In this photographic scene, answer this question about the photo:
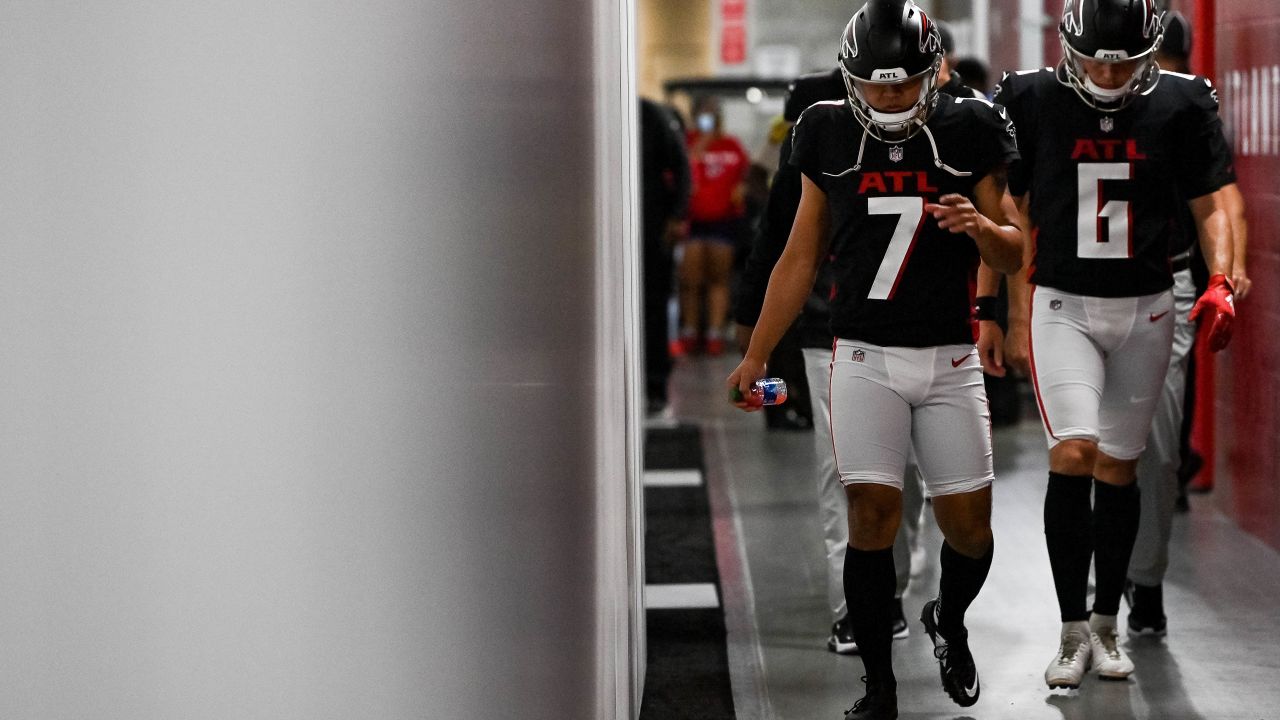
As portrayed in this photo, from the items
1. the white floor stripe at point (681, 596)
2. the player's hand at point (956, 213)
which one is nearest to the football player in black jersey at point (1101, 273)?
the player's hand at point (956, 213)

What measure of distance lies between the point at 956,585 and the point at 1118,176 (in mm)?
1121

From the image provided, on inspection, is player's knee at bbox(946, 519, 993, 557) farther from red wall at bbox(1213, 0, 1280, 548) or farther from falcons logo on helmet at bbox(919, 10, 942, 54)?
red wall at bbox(1213, 0, 1280, 548)

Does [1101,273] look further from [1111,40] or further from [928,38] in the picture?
[928,38]

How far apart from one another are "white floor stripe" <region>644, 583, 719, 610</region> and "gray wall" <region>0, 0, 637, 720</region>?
11.8 feet

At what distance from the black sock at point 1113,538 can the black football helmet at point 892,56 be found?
1.26 m

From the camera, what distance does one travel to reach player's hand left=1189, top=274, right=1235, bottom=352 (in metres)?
3.73

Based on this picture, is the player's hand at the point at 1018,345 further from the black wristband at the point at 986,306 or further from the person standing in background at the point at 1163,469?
the person standing in background at the point at 1163,469

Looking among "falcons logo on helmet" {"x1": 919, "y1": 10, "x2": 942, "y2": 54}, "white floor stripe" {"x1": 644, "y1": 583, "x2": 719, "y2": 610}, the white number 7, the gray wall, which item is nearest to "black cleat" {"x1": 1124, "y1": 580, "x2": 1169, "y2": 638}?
"white floor stripe" {"x1": 644, "y1": 583, "x2": 719, "y2": 610}

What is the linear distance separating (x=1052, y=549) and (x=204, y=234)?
3292mm

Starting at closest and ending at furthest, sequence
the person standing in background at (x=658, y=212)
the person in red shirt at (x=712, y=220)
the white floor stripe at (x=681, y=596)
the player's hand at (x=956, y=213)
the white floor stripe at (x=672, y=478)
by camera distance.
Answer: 1. the player's hand at (x=956, y=213)
2. the white floor stripe at (x=681, y=596)
3. the white floor stripe at (x=672, y=478)
4. the person standing in background at (x=658, y=212)
5. the person in red shirt at (x=712, y=220)

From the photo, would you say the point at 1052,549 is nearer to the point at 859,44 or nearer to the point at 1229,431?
the point at 859,44

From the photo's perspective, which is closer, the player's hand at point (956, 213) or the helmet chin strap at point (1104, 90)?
the player's hand at point (956, 213)

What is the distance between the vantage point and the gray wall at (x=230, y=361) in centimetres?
90

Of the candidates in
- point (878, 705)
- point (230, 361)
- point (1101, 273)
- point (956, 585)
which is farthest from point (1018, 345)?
point (230, 361)
